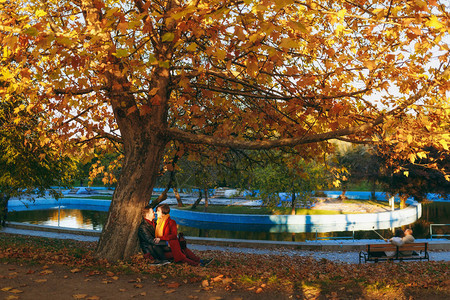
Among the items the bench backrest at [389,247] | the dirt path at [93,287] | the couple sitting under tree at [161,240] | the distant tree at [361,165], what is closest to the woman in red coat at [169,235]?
the couple sitting under tree at [161,240]

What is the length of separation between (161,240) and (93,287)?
2075 millimetres

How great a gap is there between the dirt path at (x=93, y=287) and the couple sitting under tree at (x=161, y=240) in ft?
3.96

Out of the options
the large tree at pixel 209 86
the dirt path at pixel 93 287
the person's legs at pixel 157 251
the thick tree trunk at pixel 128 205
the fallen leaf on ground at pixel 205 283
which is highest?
the large tree at pixel 209 86

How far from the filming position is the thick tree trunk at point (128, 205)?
26.7 ft

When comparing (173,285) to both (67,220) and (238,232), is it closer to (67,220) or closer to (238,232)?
(238,232)

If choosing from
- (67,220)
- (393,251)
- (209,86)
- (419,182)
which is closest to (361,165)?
(419,182)

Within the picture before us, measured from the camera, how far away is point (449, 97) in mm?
7730

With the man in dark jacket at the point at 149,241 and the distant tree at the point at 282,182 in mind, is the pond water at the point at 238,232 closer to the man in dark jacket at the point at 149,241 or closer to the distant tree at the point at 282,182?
the distant tree at the point at 282,182

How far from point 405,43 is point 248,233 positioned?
19553mm

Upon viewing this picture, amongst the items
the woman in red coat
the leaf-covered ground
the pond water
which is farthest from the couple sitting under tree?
the pond water

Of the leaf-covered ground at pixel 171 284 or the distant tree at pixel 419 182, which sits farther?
the distant tree at pixel 419 182

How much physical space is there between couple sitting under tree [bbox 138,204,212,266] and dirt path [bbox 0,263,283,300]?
1.21m

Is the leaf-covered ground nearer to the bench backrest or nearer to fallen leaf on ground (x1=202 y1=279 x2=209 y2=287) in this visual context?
fallen leaf on ground (x1=202 y1=279 x2=209 y2=287)

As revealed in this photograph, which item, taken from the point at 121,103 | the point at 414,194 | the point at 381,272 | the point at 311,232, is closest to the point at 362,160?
the point at 414,194
